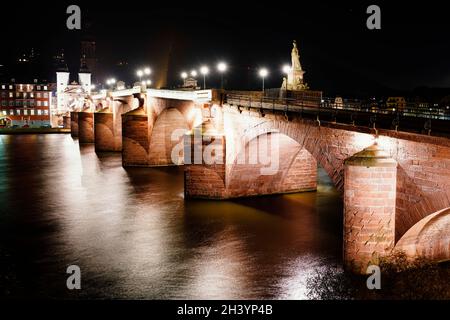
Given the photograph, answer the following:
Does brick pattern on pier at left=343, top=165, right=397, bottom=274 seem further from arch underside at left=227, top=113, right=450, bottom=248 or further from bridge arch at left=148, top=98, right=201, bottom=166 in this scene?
bridge arch at left=148, top=98, right=201, bottom=166

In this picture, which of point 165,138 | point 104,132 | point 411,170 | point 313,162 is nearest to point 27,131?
point 104,132

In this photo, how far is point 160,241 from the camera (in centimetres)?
1972

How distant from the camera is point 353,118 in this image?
52.0 ft

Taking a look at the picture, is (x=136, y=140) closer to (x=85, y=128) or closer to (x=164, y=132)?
(x=164, y=132)

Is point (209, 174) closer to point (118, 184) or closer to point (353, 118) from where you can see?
point (118, 184)

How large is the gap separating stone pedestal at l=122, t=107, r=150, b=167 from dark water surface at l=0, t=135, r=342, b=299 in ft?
27.0

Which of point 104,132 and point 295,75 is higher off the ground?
point 295,75

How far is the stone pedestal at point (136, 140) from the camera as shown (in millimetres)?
41812

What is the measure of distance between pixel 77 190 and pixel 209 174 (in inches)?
383

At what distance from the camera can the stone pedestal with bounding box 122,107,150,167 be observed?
4181 cm

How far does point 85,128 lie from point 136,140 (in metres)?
30.1

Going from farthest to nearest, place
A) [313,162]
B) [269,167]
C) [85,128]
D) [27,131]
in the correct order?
[27,131]
[85,128]
[313,162]
[269,167]

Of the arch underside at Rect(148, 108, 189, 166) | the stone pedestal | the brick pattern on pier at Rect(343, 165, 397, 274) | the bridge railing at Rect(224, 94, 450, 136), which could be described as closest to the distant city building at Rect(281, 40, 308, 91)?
the bridge railing at Rect(224, 94, 450, 136)
